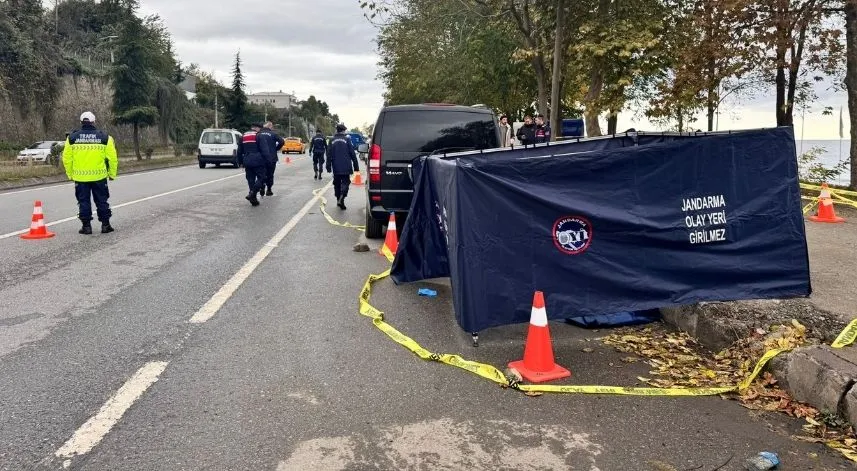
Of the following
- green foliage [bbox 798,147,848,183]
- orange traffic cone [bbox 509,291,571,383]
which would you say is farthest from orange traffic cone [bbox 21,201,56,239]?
green foliage [bbox 798,147,848,183]

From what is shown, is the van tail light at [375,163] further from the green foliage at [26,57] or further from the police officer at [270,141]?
the green foliage at [26,57]

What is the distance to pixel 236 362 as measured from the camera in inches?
185

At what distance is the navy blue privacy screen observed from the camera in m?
5.08

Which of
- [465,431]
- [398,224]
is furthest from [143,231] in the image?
[465,431]

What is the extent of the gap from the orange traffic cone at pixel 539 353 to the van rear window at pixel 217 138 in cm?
2930

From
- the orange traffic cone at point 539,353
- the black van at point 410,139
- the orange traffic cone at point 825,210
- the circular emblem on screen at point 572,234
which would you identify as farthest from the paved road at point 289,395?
the orange traffic cone at point 825,210

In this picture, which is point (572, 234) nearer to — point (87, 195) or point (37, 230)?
point (87, 195)

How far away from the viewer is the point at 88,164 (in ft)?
33.7

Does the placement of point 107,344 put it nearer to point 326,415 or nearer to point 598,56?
point 326,415

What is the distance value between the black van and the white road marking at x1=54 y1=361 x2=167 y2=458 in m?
5.37

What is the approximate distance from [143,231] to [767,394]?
9652 millimetres

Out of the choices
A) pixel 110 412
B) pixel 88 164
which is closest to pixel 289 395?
pixel 110 412

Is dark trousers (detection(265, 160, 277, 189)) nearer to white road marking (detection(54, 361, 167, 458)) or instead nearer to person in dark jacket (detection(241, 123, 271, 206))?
person in dark jacket (detection(241, 123, 271, 206))

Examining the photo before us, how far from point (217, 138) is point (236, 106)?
141ft
